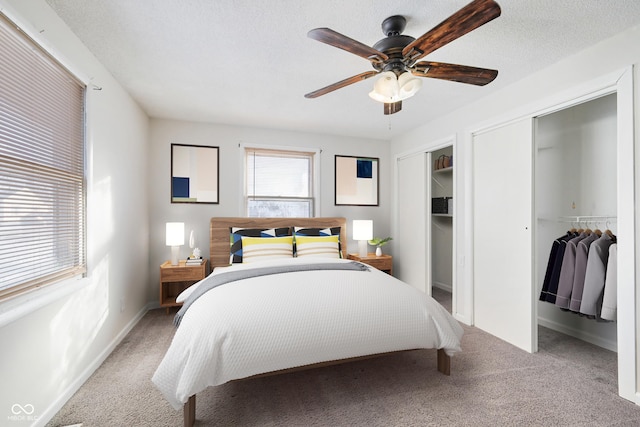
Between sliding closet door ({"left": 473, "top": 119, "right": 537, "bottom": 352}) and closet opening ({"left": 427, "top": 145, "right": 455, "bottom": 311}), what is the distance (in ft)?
3.87

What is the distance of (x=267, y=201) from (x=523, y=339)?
3.25 metres

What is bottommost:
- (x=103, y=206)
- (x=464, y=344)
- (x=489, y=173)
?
(x=464, y=344)

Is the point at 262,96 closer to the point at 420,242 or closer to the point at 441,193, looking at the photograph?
the point at 420,242

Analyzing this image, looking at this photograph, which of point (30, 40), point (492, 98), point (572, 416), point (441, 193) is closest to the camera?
point (30, 40)

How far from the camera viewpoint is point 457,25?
1.35 metres

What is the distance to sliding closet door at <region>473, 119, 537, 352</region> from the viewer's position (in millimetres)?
2510

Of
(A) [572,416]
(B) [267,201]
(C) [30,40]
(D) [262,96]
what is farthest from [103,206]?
(A) [572,416]

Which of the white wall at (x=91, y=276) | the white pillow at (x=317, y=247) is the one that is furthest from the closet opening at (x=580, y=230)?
the white wall at (x=91, y=276)

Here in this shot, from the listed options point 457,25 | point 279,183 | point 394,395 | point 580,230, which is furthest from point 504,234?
point 279,183

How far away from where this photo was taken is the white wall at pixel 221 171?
3.61 meters

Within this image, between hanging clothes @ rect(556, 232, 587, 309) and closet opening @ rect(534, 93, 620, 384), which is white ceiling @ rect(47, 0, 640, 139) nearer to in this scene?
closet opening @ rect(534, 93, 620, 384)

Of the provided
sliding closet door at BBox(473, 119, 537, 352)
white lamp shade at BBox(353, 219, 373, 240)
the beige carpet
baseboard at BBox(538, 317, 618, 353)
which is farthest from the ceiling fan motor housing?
baseboard at BBox(538, 317, 618, 353)

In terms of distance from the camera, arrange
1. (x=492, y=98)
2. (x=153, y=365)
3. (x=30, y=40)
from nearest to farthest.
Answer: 1. (x=30, y=40)
2. (x=153, y=365)
3. (x=492, y=98)

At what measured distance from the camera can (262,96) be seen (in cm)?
292
